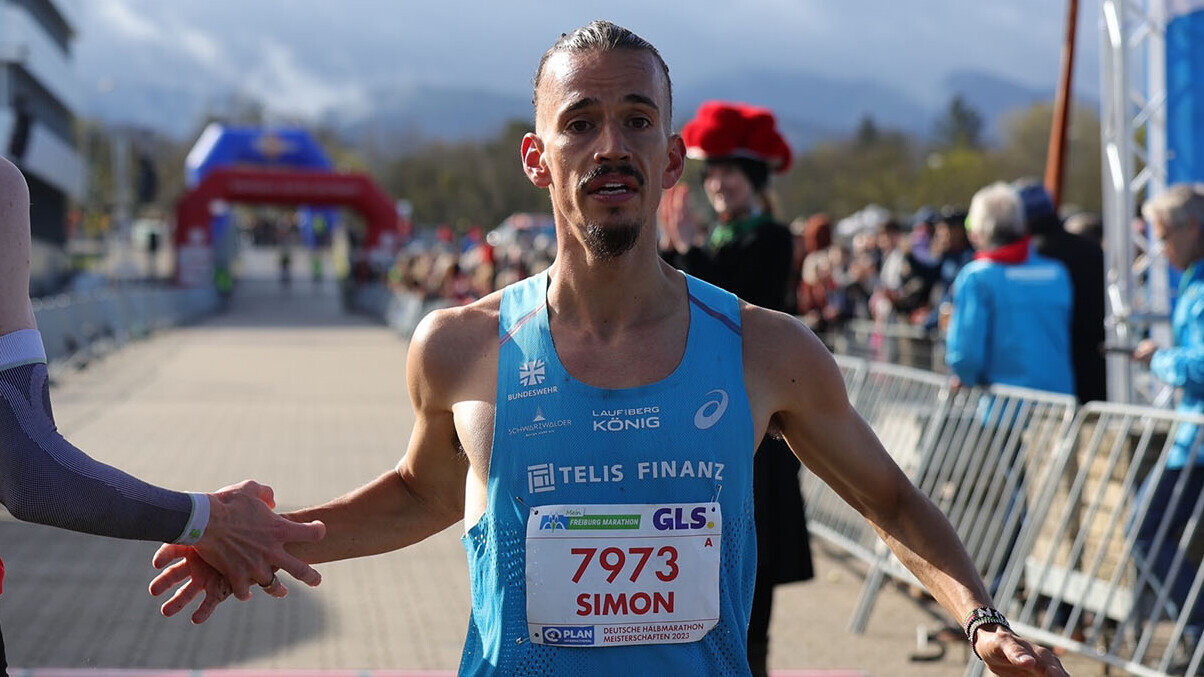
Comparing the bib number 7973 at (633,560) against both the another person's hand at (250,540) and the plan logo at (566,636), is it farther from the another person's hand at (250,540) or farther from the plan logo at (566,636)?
the another person's hand at (250,540)

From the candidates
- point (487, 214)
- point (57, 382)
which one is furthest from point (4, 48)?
point (487, 214)

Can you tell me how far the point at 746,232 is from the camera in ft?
16.5

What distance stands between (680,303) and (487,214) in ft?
314

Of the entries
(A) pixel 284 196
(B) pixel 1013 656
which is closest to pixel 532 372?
(B) pixel 1013 656

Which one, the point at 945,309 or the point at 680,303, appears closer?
the point at 680,303

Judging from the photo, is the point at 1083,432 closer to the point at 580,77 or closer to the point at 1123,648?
the point at 1123,648

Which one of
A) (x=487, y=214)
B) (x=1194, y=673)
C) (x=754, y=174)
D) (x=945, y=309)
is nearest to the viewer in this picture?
(x=754, y=174)

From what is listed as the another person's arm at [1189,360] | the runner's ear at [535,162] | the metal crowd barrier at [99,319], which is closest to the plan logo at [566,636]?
the runner's ear at [535,162]

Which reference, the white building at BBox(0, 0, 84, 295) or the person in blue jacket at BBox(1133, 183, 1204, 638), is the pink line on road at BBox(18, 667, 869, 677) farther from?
the white building at BBox(0, 0, 84, 295)

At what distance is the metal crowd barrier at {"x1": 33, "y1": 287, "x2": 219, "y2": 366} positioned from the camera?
819 inches

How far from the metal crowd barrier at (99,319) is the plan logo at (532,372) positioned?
11.5 metres

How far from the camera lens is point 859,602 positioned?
7.89 metres

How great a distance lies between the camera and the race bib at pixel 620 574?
8.77ft

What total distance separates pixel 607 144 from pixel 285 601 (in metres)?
5.75
